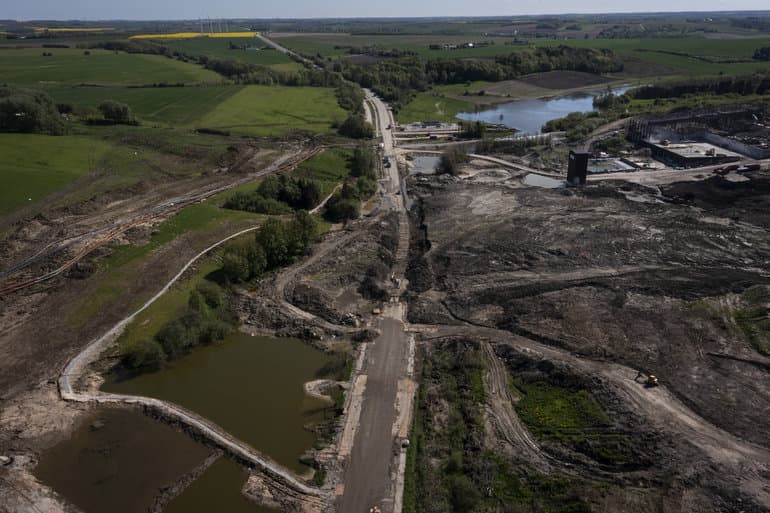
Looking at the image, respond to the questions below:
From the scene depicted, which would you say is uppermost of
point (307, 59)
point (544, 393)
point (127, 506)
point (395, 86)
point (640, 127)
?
point (307, 59)

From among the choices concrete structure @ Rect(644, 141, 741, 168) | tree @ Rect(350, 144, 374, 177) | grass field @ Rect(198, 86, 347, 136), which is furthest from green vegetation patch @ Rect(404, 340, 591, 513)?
grass field @ Rect(198, 86, 347, 136)

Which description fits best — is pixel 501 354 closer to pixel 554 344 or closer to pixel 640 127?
pixel 554 344

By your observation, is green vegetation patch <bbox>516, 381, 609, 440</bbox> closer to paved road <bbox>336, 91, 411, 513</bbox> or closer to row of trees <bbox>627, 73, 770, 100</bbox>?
paved road <bbox>336, 91, 411, 513</bbox>

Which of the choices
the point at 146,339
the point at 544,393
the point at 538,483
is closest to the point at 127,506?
the point at 146,339

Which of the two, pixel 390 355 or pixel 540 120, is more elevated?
pixel 540 120

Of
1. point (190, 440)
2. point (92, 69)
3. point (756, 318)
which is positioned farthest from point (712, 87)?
point (92, 69)

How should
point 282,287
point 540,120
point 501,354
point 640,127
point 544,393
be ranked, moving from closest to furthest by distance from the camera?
1. point 544,393
2. point 501,354
3. point 282,287
4. point 640,127
5. point 540,120
